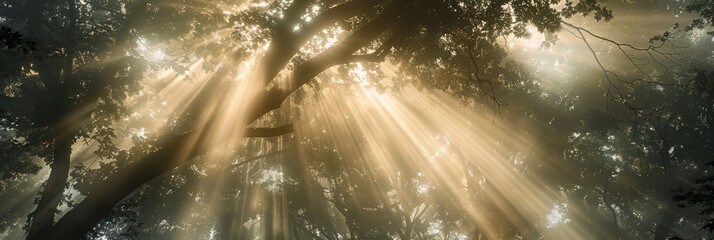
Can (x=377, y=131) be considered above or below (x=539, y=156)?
above

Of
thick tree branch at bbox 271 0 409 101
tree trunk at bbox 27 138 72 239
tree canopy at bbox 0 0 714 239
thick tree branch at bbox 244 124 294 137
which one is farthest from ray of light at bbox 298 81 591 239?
tree trunk at bbox 27 138 72 239

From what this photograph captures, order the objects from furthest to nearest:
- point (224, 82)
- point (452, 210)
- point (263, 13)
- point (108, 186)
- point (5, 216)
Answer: point (5, 216)
point (452, 210)
point (224, 82)
point (263, 13)
point (108, 186)

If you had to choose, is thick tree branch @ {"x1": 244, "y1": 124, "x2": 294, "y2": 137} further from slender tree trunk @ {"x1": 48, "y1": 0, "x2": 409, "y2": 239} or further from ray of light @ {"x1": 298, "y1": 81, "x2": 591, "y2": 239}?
ray of light @ {"x1": 298, "y1": 81, "x2": 591, "y2": 239}

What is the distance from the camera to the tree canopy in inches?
374

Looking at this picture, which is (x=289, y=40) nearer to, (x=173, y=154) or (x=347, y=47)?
(x=347, y=47)

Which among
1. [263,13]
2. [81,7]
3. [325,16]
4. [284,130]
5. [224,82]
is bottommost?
[284,130]

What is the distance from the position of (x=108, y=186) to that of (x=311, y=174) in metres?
17.1

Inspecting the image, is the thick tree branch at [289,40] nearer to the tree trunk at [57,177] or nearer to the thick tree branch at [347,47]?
the thick tree branch at [347,47]

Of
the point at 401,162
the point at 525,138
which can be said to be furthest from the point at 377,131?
the point at 525,138

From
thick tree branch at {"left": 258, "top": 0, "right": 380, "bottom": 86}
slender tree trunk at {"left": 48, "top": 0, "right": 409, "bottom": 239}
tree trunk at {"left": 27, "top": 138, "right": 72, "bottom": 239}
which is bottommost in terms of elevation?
slender tree trunk at {"left": 48, "top": 0, "right": 409, "bottom": 239}

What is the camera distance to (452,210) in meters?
28.4

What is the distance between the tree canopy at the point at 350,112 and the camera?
31.2 ft

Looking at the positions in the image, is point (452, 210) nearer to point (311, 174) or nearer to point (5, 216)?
point (311, 174)

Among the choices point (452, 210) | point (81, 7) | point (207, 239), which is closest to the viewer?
point (81, 7)
